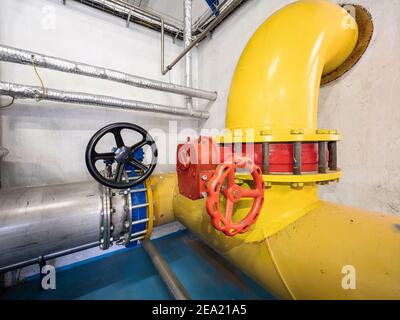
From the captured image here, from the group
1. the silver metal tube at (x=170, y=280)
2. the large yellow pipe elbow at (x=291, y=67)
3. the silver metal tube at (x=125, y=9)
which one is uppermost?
the silver metal tube at (x=125, y=9)

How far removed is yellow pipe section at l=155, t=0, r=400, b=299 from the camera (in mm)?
384

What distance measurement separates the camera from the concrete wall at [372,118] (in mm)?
645

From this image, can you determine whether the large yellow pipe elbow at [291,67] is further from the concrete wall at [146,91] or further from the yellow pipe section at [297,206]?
the concrete wall at [146,91]

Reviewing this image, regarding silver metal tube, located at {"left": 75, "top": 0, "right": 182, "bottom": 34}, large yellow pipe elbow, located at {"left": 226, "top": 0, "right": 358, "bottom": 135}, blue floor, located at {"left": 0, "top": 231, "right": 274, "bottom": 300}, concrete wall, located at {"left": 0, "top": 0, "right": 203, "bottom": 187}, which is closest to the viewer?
large yellow pipe elbow, located at {"left": 226, "top": 0, "right": 358, "bottom": 135}

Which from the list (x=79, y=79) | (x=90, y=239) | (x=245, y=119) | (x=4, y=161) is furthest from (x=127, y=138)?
(x=245, y=119)

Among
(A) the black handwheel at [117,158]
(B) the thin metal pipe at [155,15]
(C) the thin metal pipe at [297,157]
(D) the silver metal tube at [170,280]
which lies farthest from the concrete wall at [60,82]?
(C) the thin metal pipe at [297,157]

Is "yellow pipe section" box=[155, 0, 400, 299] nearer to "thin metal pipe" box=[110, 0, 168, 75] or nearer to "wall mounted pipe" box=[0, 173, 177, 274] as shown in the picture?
"wall mounted pipe" box=[0, 173, 177, 274]

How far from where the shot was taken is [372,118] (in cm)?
70

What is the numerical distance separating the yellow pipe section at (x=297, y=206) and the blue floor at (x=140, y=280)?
1.54 feet

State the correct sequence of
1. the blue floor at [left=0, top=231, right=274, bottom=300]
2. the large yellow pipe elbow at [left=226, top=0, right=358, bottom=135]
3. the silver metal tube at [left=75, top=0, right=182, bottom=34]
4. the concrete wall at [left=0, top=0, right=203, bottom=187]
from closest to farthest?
the large yellow pipe elbow at [left=226, top=0, right=358, bottom=135]
the blue floor at [left=0, top=231, right=274, bottom=300]
the concrete wall at [left=0, top=0, right=203, bottom=187]
the silver metal tube at [left=75, top=0, right=182, bottom=34]

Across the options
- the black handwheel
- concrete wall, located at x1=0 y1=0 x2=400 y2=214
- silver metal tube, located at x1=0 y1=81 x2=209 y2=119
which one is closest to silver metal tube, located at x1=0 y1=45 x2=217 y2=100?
silver metal tube, located at x1=0 y1=81 x2=209 y2=119

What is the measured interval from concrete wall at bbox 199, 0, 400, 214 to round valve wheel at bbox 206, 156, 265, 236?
0.62m

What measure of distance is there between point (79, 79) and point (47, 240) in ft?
3.60

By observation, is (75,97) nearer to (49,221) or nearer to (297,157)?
(49,221)
